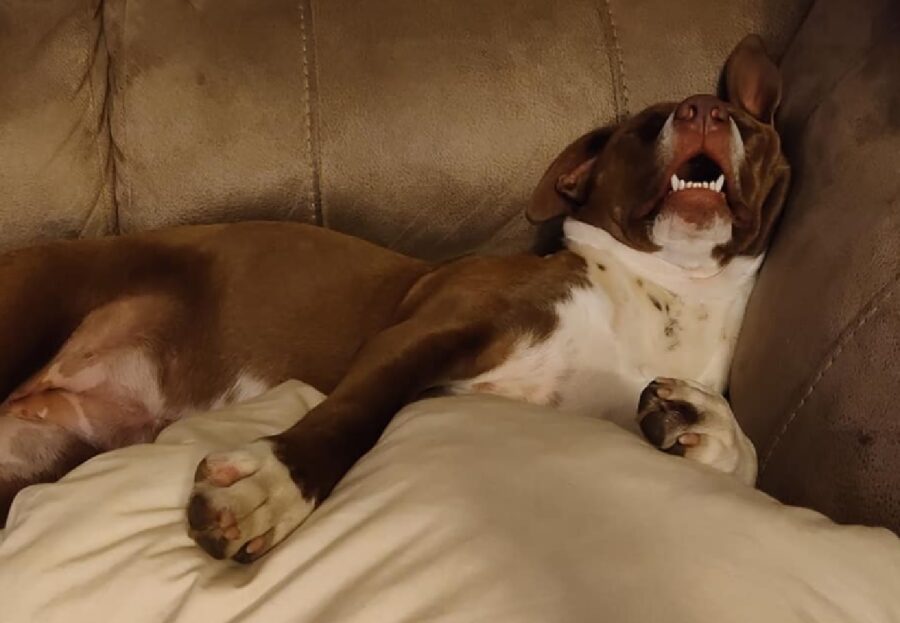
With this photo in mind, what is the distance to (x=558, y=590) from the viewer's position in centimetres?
111

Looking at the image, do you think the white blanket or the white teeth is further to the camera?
the white teeth

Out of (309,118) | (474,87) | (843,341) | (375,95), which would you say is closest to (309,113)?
(309,118)

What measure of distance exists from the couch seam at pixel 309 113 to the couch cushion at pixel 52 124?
410 mm

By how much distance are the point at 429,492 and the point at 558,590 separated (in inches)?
8.8

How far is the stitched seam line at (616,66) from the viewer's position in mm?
2131

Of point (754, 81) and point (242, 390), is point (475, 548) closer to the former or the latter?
point (242, 390)

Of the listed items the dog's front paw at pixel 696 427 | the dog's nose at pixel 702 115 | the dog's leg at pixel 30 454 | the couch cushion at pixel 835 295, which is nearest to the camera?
the couch cushion at pixel 835 295

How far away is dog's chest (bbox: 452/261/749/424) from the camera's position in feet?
6.35

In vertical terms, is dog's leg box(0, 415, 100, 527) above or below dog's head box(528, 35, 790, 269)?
below

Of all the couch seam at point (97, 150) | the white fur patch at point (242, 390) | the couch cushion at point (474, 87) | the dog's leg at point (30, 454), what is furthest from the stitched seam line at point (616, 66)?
the dog's leg at point (30, 454)

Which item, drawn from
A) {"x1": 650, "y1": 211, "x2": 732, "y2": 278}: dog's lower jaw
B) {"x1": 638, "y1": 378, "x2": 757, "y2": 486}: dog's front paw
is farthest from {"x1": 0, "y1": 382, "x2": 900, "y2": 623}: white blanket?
{"x1": 650, "y1": 211, "x2": 732, "y2": 278}: dog's lower jaw

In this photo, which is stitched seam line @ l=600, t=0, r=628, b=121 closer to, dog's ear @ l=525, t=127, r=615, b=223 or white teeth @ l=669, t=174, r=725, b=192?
dog's ear @ l=525, t=127, r=615, b=223

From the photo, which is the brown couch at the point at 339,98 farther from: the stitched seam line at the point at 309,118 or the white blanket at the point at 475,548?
the white blanket at the point at 475,548

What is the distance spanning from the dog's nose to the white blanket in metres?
0.77
